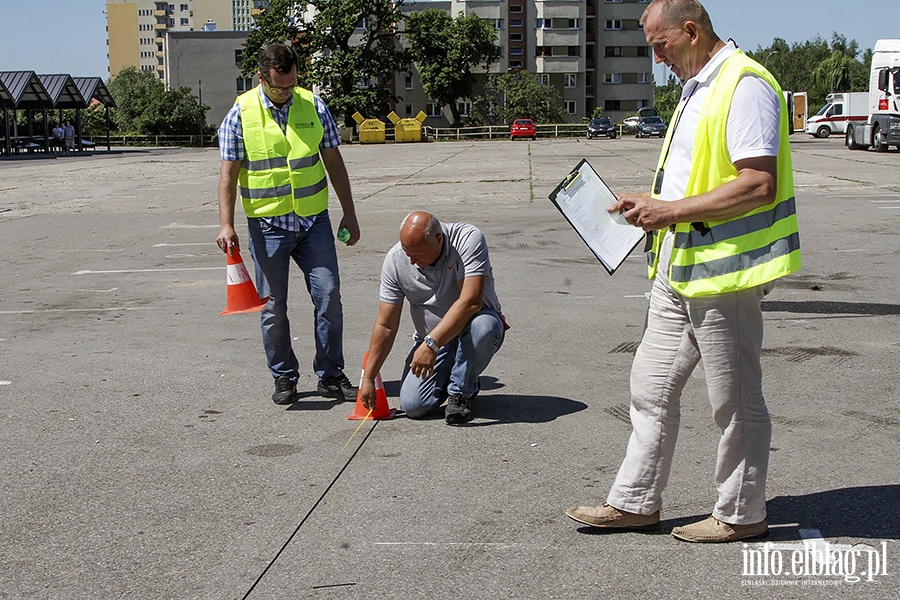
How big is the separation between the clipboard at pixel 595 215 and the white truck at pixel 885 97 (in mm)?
33476

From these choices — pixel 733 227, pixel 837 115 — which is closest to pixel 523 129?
pixel 837 115

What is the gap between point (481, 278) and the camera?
18.2 ft

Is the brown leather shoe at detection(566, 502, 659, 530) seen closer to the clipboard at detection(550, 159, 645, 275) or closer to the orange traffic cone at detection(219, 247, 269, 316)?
the clipboard at detection(550, 159, 645, 275)

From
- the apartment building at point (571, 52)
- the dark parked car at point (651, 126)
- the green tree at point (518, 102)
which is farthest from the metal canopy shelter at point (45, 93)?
the apartment building at point (571, 52)

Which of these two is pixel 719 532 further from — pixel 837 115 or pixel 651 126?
pixel 651 126

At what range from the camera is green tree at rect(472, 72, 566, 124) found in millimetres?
88000

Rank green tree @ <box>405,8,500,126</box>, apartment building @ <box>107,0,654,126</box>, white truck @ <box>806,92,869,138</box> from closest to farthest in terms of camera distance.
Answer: white truck @ <box>806,92,869,138</box>
green tree @ <box>405,8,500,126</box>
apartment building @ <box>107,0,654,126</box>

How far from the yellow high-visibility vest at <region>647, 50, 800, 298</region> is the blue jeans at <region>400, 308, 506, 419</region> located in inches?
83.5

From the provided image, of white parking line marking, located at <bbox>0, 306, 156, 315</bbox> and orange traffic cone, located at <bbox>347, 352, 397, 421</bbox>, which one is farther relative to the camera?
white parking line marking, located at <bbox>0, 306, 156, 315</bbox>

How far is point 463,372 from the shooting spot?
5.70 metres

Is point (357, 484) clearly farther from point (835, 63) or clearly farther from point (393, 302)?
point (835, 63)

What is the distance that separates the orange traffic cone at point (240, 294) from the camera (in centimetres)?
623

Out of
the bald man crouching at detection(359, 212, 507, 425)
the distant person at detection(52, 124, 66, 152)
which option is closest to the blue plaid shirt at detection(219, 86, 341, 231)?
the bald man crouching at detection(359, 212, 507, 425)

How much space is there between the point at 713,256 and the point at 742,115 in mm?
477
